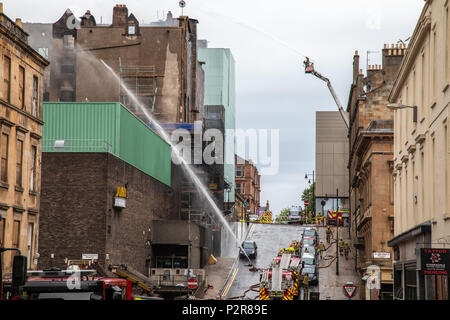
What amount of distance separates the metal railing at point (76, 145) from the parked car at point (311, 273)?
61.0ft

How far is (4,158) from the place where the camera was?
3656 centimetres

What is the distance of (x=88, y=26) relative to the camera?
82.9 meters

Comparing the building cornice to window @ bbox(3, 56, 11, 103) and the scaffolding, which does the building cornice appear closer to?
window @ bbox(3, 56, 11, 103)

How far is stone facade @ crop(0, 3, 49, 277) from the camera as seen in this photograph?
36250 mm

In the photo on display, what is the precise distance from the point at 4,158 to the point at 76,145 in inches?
754

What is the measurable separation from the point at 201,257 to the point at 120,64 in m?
21.9

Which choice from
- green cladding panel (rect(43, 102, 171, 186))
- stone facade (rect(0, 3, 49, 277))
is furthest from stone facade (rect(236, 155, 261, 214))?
stone facade (rect(0, 3, 49, 277))

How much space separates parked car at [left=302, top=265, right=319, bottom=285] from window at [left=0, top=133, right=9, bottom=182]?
3034 cm

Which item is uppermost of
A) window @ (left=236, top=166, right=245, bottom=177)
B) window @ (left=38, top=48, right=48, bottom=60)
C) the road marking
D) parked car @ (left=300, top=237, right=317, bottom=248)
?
window @ (left=38, top=48, right=48, bottom=60)

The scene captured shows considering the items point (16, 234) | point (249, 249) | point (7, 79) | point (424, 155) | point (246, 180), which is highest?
point (246, 180)

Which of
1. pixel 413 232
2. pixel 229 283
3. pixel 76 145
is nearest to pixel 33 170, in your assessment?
pixel 76 145

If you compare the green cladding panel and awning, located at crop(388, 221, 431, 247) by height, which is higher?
the green cladding panel

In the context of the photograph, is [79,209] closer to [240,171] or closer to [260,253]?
[260,253]

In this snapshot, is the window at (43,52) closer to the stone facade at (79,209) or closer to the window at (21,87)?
the stone facade at (79,209)
